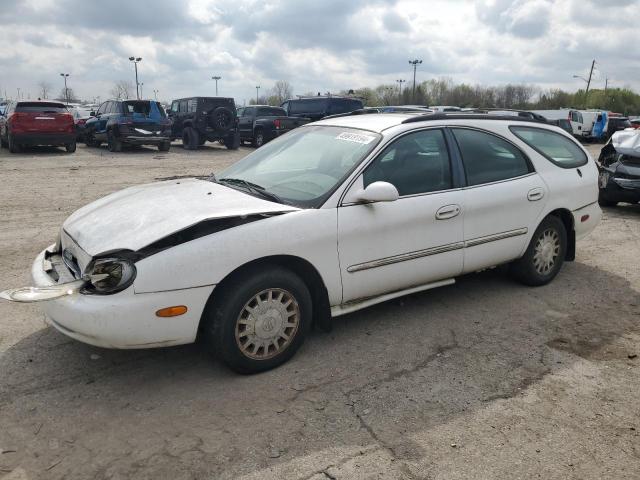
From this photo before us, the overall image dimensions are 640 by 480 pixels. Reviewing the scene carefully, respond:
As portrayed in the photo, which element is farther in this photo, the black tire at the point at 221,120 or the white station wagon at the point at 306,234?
the black tire at the point at 221,120

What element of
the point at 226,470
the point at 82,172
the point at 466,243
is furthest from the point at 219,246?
the point at 82,172

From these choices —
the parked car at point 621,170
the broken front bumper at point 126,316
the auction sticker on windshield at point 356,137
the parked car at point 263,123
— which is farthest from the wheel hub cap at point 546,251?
the parked car at point 263,123

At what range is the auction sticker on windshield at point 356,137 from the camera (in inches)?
158

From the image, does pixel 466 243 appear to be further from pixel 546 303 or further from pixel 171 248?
pixel 171 248

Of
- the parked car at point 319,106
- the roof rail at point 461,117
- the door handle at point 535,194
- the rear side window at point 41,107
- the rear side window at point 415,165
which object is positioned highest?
the parked car at point 319,106

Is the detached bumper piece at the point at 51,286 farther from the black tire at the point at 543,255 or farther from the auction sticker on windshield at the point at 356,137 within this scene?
the black tire at the point at 543,255

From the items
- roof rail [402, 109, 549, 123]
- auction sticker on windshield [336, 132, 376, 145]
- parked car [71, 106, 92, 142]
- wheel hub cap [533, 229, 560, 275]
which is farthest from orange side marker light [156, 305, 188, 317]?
parked car [71, 106, 92, 142]

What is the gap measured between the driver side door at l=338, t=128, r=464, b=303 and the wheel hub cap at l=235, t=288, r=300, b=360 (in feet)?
1.47

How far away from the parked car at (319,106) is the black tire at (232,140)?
10.0 feet

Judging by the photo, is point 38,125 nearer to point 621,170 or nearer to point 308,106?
point 308,106

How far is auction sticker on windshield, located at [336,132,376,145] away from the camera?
13.2 feet

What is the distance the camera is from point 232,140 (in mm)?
21078

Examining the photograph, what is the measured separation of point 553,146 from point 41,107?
16.5 metres

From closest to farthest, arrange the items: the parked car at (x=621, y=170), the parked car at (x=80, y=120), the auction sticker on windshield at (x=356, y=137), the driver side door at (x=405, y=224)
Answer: the driver side door at (x=405, y=224) < the auction sticker on windshield at (x=356, y=137) < the parked car at (x=621, y=170) < the parked car at (x=80, y=120)
